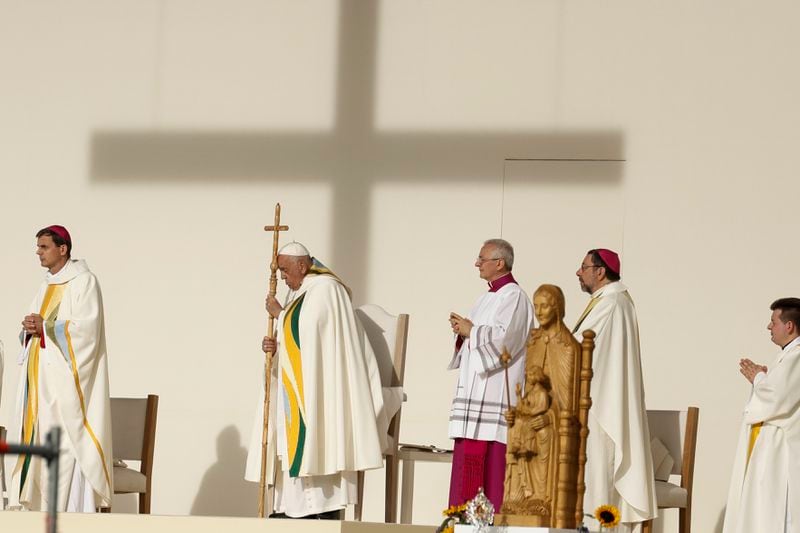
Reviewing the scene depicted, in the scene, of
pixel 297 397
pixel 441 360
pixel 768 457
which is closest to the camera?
pixel 768 457

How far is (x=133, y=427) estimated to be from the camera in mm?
8312

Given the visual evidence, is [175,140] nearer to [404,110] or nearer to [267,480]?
[404,110]

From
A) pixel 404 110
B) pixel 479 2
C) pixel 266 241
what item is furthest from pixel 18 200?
pixel 479 2

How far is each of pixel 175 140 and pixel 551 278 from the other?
293 cm

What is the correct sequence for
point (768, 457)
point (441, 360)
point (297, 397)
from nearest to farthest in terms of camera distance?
point (768, 457), point (297, 397), point (441, 360)

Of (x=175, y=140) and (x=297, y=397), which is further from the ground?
(x=175, y=140)

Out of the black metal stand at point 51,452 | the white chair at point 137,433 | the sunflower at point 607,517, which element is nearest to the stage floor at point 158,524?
the white chair at point 137,433

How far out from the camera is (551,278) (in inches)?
390

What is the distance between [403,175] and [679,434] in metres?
3.01

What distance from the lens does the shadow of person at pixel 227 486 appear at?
9.71 meters

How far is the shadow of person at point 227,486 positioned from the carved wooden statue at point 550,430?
4555mm

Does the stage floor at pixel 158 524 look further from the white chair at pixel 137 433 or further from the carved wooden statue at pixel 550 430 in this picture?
the white chair at pixel 137 433

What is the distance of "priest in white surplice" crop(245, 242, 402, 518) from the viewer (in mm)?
7492

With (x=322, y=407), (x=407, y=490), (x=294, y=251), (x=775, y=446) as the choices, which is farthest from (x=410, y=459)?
(x=775, y=446)
